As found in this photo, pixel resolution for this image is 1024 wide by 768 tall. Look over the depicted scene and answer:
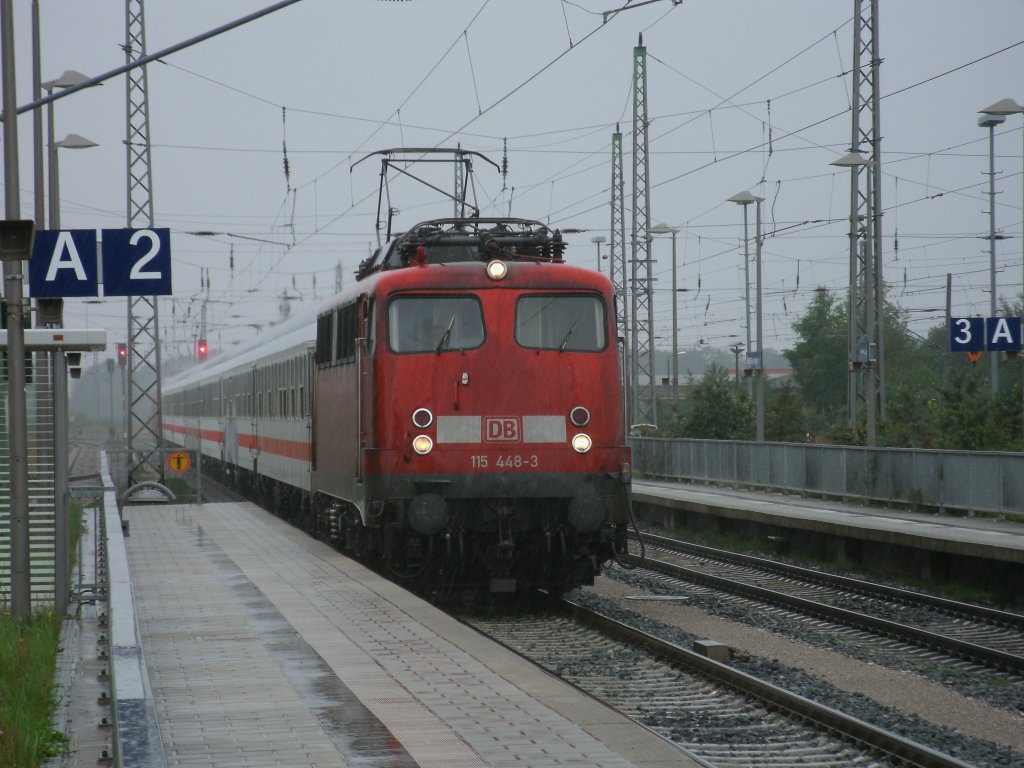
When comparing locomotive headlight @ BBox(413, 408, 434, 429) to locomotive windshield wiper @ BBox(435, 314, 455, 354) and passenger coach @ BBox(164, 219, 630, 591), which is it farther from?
locomotive windshield wiper @ BBox(435, 314, 455, 354)

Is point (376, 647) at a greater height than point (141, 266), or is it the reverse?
point (141, 266)

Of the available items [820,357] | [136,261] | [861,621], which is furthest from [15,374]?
[820,357]

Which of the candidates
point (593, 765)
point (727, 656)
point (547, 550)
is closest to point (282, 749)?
point (593, 765)

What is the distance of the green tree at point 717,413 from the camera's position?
36.1 metres

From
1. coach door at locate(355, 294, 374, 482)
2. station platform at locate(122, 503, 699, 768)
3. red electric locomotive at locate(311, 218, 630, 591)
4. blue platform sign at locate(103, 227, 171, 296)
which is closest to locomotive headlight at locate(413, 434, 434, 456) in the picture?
red electric locomotive at locate(311, 218, 630, 591)

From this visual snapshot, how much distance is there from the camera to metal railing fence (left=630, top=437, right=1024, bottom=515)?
1978cm

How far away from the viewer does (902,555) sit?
1872 cm

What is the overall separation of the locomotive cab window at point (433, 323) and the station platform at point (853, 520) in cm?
607

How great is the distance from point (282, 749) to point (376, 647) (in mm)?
3247

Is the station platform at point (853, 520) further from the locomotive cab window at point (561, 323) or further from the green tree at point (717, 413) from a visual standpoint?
the green tree at point (717, 413)

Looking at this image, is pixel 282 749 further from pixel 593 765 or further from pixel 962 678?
pixel 962 678

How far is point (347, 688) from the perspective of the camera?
902 cm

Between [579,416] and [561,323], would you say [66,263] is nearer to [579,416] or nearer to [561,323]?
[561,323]

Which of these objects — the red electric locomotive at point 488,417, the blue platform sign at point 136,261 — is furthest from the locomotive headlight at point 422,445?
the blue platform sign at point 136,261
